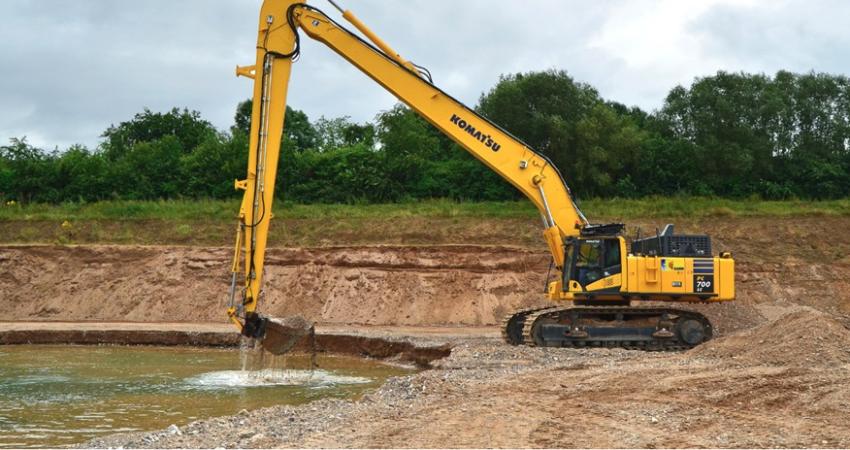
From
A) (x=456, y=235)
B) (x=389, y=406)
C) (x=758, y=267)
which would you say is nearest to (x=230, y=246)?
(x=456, y=235)

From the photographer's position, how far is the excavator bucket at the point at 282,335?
48.4 feet

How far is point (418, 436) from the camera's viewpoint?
27.8ft

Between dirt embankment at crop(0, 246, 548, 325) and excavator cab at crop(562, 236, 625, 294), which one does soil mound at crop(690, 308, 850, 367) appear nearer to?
excavator cab at crop(562, 236, 625, 294)

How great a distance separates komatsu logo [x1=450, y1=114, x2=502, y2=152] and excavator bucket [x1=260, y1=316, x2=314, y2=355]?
15.7 feet

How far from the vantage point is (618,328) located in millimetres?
17297

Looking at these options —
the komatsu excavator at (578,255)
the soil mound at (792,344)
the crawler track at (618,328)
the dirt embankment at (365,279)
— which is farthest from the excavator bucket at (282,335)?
the dirt embankment at (365,279)

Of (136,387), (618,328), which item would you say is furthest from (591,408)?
(136,387)

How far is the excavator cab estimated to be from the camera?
16938mm

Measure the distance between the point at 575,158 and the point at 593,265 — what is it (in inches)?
756

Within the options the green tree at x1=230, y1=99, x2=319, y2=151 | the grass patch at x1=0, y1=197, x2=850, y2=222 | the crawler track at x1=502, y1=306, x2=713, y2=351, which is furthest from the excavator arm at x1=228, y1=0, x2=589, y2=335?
the green tree at x1=230, y1=99, x2=319, y2=151

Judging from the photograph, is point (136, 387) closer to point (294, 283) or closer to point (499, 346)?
point (499, 346)

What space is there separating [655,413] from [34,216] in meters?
28.6

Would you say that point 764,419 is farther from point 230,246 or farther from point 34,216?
point 34,216

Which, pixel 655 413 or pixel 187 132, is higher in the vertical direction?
pixel 187 132
